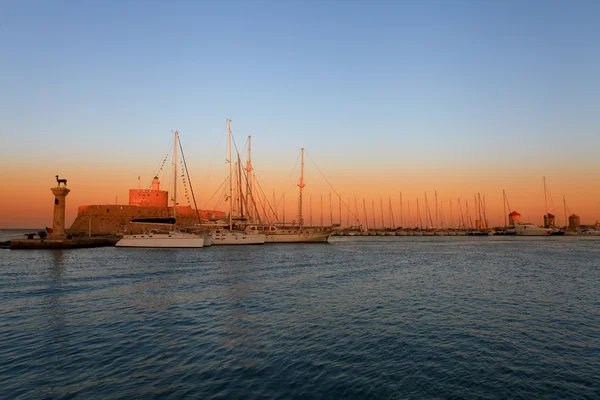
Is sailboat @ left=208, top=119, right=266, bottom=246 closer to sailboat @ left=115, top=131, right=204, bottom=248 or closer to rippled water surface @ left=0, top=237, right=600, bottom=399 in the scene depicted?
sailboat @ left=115, top=131, right=204, bottom=248

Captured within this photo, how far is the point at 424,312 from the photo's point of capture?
1733 cm

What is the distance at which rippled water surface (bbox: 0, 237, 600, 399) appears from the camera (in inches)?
360

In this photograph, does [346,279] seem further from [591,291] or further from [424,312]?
[591,291]

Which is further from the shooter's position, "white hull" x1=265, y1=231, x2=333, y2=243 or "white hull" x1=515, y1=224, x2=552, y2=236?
"white hull" x1=515, y1=224, x2=552, y2=236

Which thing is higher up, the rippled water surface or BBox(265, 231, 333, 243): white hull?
BBox(265, 231, 333, 243): white hull

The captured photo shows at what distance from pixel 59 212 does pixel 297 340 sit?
2492 inches

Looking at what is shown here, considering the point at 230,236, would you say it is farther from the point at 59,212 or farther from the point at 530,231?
the point at 530,231

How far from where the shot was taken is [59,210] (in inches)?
2441

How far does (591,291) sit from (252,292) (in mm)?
20810

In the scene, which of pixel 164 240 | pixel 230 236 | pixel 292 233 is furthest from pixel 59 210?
pixel 292 233

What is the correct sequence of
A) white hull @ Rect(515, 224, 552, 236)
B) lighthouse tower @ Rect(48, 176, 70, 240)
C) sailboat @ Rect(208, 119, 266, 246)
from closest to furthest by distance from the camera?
lighthouse tower @ Rect(48, 176, 70, 240) → sailboat @ Rect(208, 119, 266, 246) → white hull @ Rect(515, 224, 552, 236)

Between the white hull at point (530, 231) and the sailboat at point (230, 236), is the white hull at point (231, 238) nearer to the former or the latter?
the sailboat at point (230, 236)

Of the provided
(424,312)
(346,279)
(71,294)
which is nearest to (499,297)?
(424,312)

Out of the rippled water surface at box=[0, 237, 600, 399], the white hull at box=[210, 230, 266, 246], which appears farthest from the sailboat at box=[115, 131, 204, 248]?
the rippled water surface at box=[0, 237, 600, 399]
